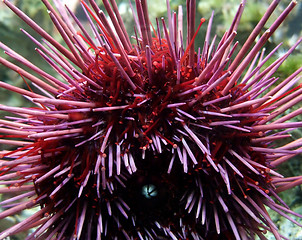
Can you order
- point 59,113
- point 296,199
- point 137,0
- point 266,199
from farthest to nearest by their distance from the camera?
1. point 296,199
2. point 266,199
3. point 59,113
4. point 137,0

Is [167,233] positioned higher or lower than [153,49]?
lower

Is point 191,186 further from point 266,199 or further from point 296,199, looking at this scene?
point 296,199

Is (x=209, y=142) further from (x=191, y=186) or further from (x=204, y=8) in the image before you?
(x=204, y=8)

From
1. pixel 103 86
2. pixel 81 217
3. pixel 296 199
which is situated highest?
pixel 103 86

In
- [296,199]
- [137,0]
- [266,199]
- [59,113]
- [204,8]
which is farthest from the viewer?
[204,8]

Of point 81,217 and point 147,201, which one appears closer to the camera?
point 81,217

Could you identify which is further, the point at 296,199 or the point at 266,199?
the point at 296,199

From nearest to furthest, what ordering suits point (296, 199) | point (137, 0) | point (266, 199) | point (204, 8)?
point (137, 0)
point (266, 199)
point (296, 199)
point (204, 8)

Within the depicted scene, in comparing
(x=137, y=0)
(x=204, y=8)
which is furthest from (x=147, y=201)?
(x=204, y=8)

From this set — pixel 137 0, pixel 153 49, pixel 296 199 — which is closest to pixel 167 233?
pixel 153 49
